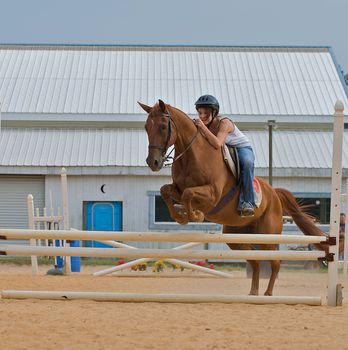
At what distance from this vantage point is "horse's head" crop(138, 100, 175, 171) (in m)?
7.14

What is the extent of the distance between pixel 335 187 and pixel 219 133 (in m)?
1.32

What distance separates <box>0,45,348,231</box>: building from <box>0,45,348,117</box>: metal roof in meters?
0.04

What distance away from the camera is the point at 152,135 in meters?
7.28

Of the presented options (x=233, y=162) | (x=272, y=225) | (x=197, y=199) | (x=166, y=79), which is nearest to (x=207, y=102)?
(x=233, y=162)

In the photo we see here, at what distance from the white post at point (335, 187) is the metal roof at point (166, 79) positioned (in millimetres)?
20580

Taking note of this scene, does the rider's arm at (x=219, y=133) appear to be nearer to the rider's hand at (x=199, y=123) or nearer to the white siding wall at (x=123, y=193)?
the rider's hand at (x=199, y=123)

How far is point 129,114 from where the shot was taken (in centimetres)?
2780

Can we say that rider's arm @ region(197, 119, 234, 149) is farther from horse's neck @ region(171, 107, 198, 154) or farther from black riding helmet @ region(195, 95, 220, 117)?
black riding helmet @ region(195, 95, 220, 117)

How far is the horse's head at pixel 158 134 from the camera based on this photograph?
7.14 metres

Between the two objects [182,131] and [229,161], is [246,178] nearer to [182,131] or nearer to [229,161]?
[229,161]

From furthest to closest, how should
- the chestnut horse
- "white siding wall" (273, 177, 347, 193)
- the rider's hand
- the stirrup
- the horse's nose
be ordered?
"white siding wall" (273, 177, 347, 193)
the stirrup
the rider's hand
the chestnut horse
the horse's nose

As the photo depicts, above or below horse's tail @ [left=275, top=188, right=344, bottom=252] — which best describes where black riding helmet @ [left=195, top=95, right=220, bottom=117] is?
above

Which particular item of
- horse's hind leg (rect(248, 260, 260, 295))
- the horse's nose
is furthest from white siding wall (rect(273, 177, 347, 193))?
the horse's nose

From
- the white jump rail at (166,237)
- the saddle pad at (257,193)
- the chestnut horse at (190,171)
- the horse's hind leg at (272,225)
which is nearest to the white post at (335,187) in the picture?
the chestnut horse at (190,171)
